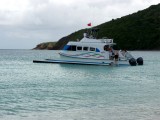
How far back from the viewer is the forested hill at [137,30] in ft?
504

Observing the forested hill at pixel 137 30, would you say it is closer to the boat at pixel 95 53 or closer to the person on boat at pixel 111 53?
the boat at pixel 95 53

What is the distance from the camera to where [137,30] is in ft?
539

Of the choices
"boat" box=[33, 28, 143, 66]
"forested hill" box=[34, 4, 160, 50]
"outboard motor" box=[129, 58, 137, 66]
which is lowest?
"outboard motor" box=[129, 58, 137, 66]

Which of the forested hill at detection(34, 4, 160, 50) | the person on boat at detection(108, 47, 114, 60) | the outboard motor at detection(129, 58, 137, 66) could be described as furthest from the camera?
the forested hill at detection(34, 4, 160, 50)

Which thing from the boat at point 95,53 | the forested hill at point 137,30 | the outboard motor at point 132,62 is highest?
the forested hill at point 137,30

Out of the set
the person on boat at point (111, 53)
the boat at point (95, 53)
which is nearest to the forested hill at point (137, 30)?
the boat at point (95, 53)

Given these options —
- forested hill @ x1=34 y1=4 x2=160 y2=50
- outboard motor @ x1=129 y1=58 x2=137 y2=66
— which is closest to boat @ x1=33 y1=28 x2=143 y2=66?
outboard motor @ x1=129 y1=58 x2=137 y2=66

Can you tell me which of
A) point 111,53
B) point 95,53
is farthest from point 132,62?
point 95,53

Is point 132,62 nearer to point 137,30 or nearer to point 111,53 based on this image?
point 111,53

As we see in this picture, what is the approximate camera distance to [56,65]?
51.7m

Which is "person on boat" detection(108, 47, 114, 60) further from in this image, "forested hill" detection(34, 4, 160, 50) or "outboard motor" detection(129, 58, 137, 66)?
"forested hill" detection(34, 4, 160, 50)

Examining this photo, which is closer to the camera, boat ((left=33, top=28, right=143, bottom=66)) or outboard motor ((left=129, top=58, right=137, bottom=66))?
boat ((left=33, top=28, right=143, bottom=66))

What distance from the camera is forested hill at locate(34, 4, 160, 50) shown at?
6053 inches

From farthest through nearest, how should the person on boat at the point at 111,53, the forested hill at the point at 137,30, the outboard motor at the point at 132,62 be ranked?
the forested hill at the point at 137,30, the outboard motor at the point at 132,62, the person on boat at the point at 111,53
